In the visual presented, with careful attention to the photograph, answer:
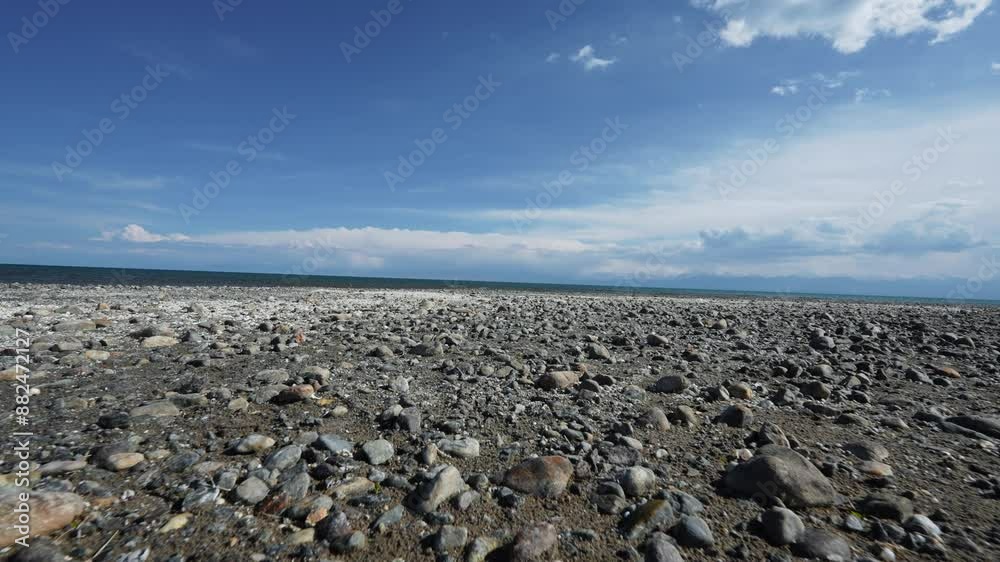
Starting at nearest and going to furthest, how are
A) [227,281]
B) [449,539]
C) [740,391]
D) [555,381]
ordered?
[449,539]
[740,391]
[555,381]
[227,281]

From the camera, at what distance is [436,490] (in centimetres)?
289

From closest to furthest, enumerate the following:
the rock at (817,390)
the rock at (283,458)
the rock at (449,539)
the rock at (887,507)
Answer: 1. the rock at (449,539)
2. the rock at (887,507)
3. the rock at (283,458)
4. the rock at (817,390)

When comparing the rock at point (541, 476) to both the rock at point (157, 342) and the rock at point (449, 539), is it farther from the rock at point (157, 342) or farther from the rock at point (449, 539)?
the rock at point (157, 342)

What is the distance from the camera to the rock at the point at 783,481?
2.92 m

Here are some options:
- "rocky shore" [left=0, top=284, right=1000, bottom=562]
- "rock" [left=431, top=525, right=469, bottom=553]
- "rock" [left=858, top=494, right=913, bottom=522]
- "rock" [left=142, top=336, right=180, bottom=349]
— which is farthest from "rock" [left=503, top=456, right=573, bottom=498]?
"rock" [left=142, top=336, right=180, bottom=349]

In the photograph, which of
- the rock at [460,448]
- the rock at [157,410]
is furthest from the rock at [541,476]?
the rock at [157,410]

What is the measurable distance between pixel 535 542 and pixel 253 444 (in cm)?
235

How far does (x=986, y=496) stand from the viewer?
3115mm

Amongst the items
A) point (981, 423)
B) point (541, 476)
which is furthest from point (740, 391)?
point (541, 476)

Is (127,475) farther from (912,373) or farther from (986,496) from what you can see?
(912,373)

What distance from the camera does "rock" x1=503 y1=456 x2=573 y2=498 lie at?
304 centimetres

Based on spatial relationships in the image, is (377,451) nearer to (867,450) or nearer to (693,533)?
(693,533)

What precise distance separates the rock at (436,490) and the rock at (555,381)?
2443 mm

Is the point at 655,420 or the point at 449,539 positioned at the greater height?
the point at 655,420
